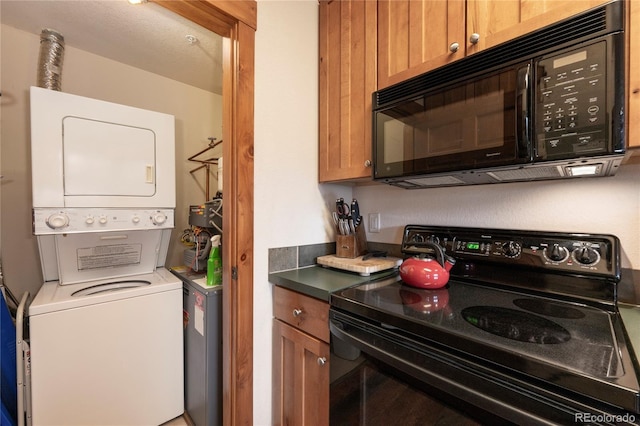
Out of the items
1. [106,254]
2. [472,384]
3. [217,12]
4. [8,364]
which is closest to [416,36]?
[217,12]

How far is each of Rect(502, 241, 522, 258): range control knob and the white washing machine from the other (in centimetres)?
176

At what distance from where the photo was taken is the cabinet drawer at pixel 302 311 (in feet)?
3.35

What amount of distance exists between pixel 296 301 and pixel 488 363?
Answer: 729 mm

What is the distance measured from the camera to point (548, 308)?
33.2 inches

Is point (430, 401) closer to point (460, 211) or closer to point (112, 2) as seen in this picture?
point (460, 211)

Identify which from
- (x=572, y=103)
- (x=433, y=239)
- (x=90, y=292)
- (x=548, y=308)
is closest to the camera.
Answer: (x=572, y=103)

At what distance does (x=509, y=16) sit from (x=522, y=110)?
0.34 meters

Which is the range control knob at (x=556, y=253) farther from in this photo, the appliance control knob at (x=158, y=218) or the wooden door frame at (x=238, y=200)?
the appliance control knob at (x=158, y=218)

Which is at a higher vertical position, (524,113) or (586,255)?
(524,113)

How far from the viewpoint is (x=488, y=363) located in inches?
23.8

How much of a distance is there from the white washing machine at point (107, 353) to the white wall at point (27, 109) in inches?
18.8

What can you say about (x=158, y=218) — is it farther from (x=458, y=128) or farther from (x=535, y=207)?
(x=535, y=207)

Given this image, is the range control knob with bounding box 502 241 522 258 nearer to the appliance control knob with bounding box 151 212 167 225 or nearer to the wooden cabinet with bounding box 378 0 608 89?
the wooden cabinet with bounding box 378 0 608 89

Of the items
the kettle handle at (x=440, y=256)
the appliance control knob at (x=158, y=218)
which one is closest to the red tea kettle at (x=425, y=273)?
the kettle handle at (x=440, y=256)
